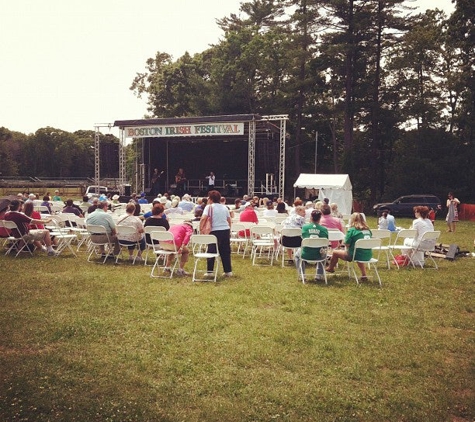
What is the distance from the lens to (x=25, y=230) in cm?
866

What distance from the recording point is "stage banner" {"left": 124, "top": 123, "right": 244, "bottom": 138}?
2027 centimetres

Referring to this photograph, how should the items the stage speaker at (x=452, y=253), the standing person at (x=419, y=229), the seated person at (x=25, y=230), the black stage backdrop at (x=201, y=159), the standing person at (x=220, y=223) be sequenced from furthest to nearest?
the black stage backdrop at (x=201, y=159), the stage speaker at (x=452, y=253), the seated person at (x=25, y=230), the standing person at (x=419, y=229), the standing person at (x=220, y=223)

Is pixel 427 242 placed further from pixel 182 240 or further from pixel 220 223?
pixel 182 240

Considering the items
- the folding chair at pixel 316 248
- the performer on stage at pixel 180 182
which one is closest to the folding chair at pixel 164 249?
the folding chair at pixel 316 248

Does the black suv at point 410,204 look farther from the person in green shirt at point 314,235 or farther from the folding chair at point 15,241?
the folding chair at point 15,241

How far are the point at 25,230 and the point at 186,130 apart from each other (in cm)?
1330

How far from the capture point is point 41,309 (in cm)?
517

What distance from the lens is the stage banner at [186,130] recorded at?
2027 cm

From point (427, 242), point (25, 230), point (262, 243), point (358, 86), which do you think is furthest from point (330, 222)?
point (358, 86)

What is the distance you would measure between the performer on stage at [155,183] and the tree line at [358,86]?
2.33 m

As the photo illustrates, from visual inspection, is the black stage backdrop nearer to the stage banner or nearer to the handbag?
the stage banner

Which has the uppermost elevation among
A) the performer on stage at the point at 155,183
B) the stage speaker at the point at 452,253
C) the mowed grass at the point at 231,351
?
the performer on stage at the point at 155,183

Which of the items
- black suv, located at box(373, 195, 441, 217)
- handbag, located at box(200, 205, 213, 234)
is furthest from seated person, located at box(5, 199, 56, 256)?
black suv, located at box(373, 195, 441, 217)

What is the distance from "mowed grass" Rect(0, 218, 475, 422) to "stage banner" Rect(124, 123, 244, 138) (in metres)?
14.3
